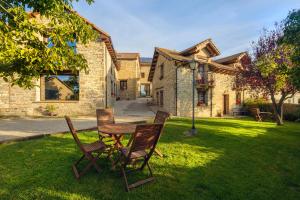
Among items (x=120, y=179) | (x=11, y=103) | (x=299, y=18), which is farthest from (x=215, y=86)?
(x=11, y=103)

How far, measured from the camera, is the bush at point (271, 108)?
15422 mm

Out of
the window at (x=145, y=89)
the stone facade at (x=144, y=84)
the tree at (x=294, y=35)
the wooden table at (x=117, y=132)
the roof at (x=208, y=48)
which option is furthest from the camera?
the window at (x=145, y=89)

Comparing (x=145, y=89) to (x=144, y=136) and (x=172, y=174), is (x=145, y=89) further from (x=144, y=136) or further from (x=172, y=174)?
(x=144, y=136)

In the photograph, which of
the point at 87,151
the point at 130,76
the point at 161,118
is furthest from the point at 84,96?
the point at 130,76

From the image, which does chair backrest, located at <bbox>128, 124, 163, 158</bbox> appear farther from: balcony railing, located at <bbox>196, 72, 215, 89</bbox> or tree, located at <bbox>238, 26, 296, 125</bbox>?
balcony railing, located at <bbox>196, 72, 215, 89</bbox>

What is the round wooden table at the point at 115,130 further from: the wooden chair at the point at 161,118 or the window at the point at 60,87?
the window at the point at 60,87

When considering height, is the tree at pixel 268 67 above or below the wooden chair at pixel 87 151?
above

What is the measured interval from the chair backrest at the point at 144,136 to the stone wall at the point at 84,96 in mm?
9896

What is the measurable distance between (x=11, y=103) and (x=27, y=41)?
1081 cm

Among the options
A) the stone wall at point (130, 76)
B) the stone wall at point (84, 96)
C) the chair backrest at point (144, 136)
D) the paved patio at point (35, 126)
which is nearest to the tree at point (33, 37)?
the chair backrest at point (144, 136)

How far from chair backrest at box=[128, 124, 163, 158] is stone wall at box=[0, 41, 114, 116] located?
9896mm

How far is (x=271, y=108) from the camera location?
17.3 m

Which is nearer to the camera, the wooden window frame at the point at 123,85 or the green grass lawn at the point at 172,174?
the green grass lawn at the point at 172,174

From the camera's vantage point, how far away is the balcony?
1541 centimetres
